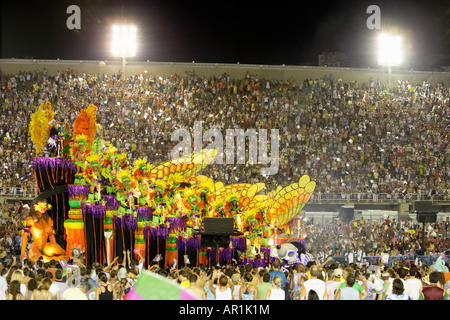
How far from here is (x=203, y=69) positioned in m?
30.5

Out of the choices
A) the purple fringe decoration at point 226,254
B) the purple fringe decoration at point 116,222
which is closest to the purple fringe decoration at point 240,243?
the purple fringe decoration at point 226,254

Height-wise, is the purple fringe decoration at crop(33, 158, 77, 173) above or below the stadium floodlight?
below

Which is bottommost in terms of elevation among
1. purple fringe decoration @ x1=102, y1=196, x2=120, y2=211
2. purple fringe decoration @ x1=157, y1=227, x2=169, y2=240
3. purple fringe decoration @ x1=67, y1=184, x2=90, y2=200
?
purple fringe decoration @ x1=157, y1=227, x2=169, y2=240

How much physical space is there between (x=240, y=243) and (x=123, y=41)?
18434 mm

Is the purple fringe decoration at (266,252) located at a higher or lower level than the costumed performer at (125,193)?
lower

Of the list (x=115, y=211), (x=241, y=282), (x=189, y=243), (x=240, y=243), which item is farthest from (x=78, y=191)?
(x=241, y=282)

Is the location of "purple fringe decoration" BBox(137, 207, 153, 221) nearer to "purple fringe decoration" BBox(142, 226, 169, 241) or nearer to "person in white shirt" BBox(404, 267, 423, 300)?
"purple fringe decoration" BBox(142, 226, 169, 241)

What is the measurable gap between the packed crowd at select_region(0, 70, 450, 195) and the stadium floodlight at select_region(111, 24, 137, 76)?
148 centimetres

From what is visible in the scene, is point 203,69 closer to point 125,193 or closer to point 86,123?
point 86,123

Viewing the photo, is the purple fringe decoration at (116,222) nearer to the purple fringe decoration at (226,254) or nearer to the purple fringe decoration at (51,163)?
the purple fringe decoration at (51,163)

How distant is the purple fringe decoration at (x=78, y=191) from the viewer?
13656mm

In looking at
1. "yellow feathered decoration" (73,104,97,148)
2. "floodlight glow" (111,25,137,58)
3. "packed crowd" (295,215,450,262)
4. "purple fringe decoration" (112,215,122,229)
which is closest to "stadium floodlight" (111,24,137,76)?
"floodlight glow" (111,25,137,58)

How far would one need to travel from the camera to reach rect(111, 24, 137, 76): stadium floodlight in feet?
99.8

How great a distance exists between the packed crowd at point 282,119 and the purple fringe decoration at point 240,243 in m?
10.7
